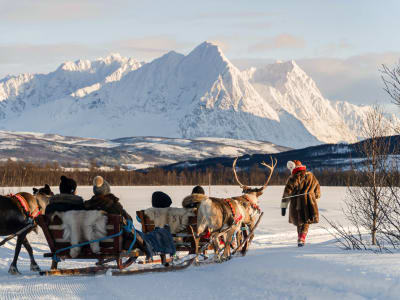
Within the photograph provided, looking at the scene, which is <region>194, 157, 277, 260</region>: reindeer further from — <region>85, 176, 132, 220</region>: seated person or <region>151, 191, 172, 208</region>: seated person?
<region>85, 176, 132, 220</region>: seated person

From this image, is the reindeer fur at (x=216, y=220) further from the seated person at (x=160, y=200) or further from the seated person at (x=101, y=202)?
the seated person at (x=101, y=202)

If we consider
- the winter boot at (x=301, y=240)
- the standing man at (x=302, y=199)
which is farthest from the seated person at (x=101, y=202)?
the winter boot at (x=301, y=240)

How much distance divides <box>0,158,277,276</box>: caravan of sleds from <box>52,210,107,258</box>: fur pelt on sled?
0.04 ft

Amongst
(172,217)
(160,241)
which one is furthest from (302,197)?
(160,241)

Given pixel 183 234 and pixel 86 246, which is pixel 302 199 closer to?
pixel 183 234

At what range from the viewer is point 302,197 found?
1244 cm

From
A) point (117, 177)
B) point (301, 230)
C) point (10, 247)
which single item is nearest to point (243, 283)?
point (301, 230)

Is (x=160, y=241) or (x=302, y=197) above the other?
(x=302, y=197)

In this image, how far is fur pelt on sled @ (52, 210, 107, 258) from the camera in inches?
339

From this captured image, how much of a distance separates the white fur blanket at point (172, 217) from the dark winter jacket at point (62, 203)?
146cm

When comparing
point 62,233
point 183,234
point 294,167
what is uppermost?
point 294,167

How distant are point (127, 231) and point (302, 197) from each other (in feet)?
15.5

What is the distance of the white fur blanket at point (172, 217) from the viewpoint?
9.83m

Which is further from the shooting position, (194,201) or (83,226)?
(194,201)
